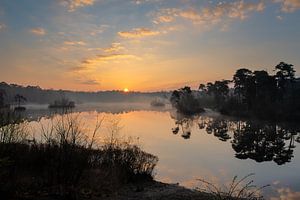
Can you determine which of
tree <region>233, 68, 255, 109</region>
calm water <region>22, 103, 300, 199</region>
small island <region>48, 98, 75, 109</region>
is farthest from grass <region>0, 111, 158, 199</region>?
tree <region>233, 68, 255, 109</region>

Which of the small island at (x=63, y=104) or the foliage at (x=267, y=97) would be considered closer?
the small island at (x=63, y=104)

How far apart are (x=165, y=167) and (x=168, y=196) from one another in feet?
36.3

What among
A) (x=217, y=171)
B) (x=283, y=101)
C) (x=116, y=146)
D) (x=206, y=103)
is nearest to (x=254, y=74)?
(x=283, y=101)

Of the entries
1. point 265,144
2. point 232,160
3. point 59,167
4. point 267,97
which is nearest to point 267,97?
point 267,97

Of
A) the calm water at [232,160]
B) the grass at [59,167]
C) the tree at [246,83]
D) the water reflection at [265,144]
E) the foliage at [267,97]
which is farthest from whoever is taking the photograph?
the tree at [246,83]

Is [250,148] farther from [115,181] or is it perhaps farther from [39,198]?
[39,198]

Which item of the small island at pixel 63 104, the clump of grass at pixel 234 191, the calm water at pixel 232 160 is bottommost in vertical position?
the calm water at pixel 232 160

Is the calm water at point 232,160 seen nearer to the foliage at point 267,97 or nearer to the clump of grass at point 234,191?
the clump of grass at point 234,191

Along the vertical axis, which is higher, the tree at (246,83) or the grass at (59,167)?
the tree at (246,83)

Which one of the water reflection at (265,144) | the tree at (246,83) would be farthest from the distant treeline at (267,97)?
the water reflection at (265,144)

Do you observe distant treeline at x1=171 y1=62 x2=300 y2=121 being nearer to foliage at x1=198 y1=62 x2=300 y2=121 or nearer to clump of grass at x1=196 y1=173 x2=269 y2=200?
foliage at x1=198 y1=62 x2=300 y2=121

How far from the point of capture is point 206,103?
144m

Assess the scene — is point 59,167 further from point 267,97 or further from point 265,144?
point 267,97

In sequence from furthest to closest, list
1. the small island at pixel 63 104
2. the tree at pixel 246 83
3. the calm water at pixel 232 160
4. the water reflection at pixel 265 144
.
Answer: the tree at pixel 246 83 < the water reflection at pixel 265 144 < the small island at pixel 63 104 < the calm water at pixel 232 160
